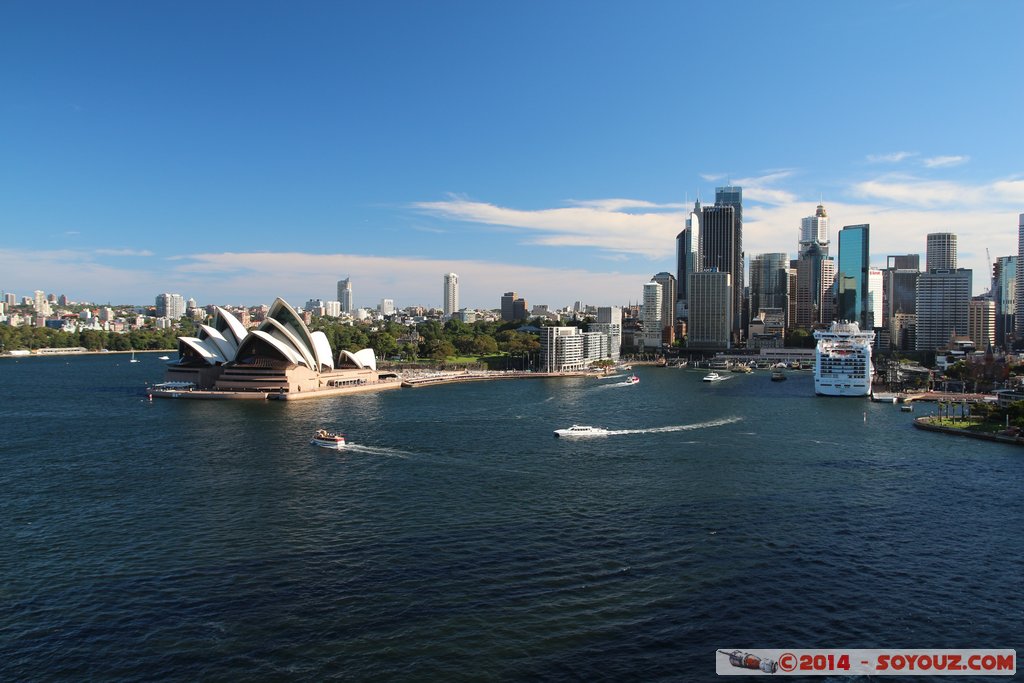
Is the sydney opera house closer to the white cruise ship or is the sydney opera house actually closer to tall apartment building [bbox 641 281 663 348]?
the white cruise ship

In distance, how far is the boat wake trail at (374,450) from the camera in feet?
79.7

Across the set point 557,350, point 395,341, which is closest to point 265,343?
point 557,350

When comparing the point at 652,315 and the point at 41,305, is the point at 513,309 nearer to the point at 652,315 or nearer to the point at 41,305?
the point at 652,315

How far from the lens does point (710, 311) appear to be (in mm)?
105125

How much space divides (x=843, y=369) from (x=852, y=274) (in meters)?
82.1

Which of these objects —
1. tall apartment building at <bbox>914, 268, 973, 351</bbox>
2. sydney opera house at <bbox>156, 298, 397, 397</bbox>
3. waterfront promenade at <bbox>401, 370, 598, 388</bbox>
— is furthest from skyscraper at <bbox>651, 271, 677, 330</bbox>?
sydney opera house at <bbox>156, 298, 397, 397</bbox>

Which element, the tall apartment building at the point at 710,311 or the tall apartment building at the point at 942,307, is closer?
the tall apartment building at the point at 942,307

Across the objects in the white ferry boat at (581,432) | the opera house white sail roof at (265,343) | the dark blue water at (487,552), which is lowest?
the dark blue water at (487,552)

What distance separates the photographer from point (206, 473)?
69.6 ft

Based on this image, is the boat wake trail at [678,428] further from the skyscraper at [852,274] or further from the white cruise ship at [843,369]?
the skyscraper at [852,274]

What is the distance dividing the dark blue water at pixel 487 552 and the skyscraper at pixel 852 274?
320ft

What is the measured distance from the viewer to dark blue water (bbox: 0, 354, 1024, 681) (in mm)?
10398

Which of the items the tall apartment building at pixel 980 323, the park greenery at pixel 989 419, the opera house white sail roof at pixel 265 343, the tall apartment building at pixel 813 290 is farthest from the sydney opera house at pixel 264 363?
the tall apartment building at pixel 813 290

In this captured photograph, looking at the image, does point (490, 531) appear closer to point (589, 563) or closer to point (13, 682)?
point (589, 563)
